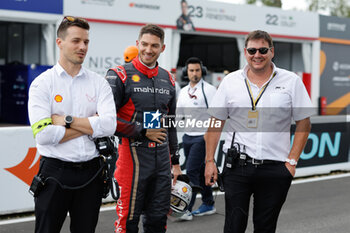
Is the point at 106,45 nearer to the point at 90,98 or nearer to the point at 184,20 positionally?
the point at 184,20

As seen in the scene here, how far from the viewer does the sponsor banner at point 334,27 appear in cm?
2317

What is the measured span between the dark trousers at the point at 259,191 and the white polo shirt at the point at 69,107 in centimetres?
114

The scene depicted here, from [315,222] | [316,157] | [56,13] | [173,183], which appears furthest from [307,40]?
[173,183]

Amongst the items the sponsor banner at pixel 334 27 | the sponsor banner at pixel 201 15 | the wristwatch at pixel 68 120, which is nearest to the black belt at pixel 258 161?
the wristwatch at pixel 68 120

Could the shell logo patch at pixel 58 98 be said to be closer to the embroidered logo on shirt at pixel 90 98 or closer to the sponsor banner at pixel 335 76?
the embroidered logo on shirt at pixel 90 98

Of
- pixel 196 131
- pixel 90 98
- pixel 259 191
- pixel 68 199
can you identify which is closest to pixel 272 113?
pixel 259 191

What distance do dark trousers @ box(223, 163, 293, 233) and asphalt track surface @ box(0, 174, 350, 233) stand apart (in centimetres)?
207

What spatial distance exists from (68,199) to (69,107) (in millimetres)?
625

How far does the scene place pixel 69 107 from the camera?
127 inches

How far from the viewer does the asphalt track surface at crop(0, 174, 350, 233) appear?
19.3 feet

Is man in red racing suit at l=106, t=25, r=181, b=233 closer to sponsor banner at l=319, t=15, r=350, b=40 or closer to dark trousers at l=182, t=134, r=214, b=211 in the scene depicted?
dark trousers at l=182, t=134, r=214, b=211

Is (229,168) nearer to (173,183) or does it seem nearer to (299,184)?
(173,183)

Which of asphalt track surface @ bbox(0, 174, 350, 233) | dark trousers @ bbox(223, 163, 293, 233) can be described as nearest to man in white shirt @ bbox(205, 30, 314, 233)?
dark trousers @ bbox(223, 163, 293, 233)

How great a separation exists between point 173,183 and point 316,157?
597cm
